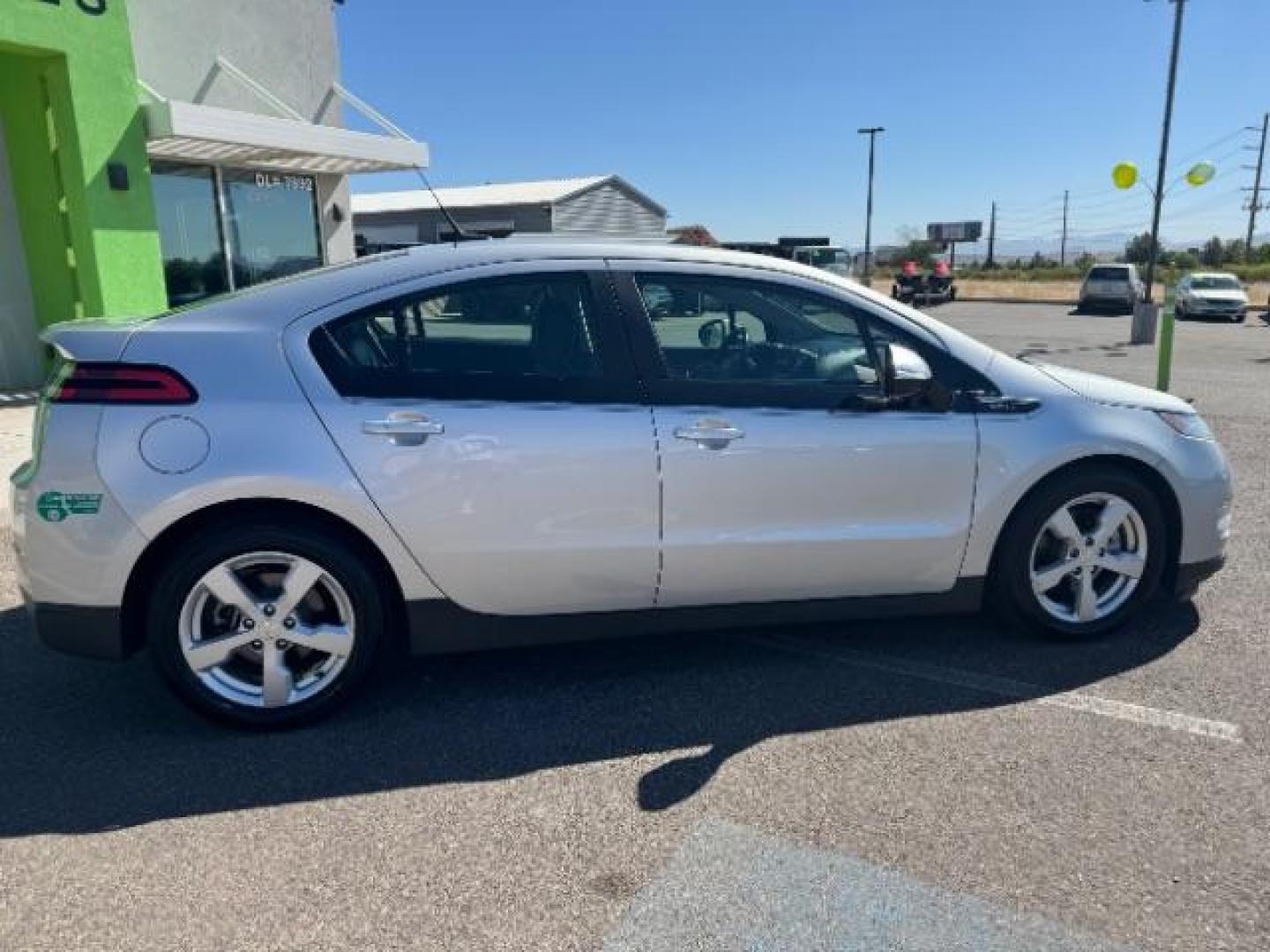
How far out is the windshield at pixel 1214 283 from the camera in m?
26.0

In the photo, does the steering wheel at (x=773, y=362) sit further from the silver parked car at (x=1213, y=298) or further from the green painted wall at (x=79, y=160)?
the silver parked car at (x=1213, y=298)

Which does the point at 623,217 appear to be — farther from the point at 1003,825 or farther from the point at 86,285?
the point at 1003,825

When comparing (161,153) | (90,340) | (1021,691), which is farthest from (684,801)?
(161,153)

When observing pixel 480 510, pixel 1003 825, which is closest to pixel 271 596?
pixel 480 510

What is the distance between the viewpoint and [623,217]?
4200 cm

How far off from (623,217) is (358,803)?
4131 cm

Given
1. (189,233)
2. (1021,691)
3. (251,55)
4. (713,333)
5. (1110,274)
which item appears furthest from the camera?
(1110,274)

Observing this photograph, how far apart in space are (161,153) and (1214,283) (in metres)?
27.2

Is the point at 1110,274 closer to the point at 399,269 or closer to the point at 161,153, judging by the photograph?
the point at 161,153

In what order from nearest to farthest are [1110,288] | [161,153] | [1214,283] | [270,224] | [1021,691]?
[1021,691], [161,153], [270,224], [1214,283], [1110,288]

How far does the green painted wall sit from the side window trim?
7.14 metres

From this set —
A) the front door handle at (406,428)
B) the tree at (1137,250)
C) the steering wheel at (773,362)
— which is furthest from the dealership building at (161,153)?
the tree at (1137,250)

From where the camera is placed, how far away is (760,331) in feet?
11.5

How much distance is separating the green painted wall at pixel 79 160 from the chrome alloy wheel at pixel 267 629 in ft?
23.5
